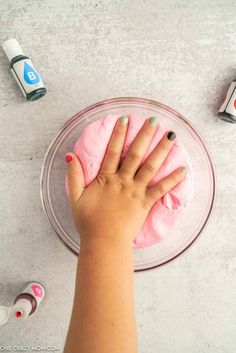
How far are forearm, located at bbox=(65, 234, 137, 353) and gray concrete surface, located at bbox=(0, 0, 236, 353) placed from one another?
0.60 ft

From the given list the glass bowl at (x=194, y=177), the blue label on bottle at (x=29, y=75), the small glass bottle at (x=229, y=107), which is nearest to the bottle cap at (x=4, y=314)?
the glass bowl at (x=194, y=177)

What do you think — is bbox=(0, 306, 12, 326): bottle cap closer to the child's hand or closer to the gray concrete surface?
the gray concrete surface

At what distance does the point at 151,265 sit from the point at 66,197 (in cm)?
24

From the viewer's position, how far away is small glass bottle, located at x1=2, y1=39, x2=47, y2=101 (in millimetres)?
678

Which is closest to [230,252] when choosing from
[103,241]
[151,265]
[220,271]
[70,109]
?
[220,271]

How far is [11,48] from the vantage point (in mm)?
683

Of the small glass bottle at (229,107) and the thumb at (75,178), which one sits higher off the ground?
the small glass bottle at (229,107)

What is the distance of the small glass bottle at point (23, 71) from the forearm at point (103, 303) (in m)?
0.34

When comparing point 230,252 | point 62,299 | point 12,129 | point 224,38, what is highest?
point 224,38

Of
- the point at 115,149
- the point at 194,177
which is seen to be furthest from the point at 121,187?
the point at 194,177

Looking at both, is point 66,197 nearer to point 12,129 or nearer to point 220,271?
point 12,129

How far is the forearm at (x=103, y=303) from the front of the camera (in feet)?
1.60

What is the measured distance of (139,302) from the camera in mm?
713

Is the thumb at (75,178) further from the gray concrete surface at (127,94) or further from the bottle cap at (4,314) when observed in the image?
the bottle cap at (4,314)
